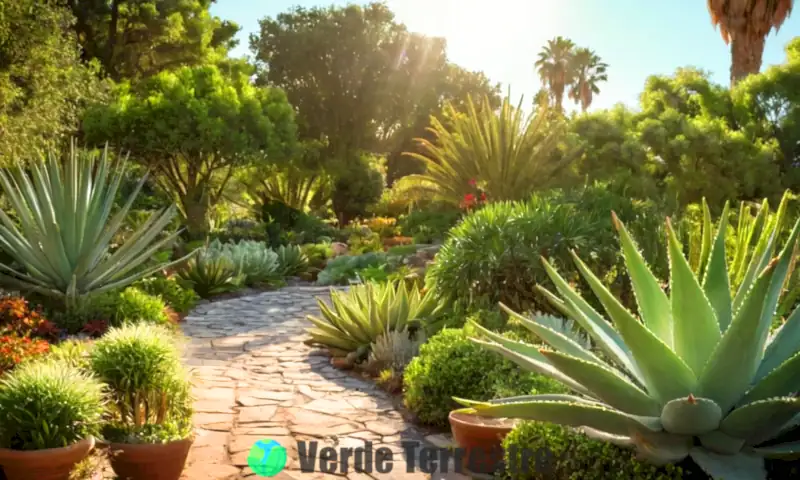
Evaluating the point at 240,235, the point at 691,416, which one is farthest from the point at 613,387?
the point at 240,235

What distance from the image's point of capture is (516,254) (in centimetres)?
774

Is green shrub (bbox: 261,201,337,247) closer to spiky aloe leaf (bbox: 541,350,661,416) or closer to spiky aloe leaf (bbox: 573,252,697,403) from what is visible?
spiky aloe leaf (bbox: 541,350,661,416)

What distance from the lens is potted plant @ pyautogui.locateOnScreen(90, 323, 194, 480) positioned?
4.26 metres

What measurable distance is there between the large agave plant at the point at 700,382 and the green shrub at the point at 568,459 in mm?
99

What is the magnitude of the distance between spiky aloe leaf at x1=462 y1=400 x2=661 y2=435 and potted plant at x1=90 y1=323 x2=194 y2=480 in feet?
7.02

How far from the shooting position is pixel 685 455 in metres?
2.96

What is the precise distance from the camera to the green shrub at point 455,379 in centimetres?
569

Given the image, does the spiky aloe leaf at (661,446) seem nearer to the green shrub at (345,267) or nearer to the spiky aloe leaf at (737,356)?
the spiky aloe leaf at (737,356)

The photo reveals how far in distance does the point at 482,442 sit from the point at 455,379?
1.21 m

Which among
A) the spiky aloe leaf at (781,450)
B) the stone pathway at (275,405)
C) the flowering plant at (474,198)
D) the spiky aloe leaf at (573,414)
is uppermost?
the flowering plant at (474,198)

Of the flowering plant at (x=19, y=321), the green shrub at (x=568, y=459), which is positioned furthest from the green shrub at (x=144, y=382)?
the green shrub at (x=568, y=459)

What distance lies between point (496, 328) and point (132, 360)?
3565mm

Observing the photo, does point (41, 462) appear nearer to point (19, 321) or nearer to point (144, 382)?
point (144, 382)

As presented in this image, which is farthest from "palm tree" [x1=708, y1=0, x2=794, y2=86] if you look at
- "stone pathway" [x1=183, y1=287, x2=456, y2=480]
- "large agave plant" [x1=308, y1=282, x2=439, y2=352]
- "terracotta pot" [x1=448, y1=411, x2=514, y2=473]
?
Answer: "terracotta pot" [x1=448, y1=411, x2=514, y2=473]
